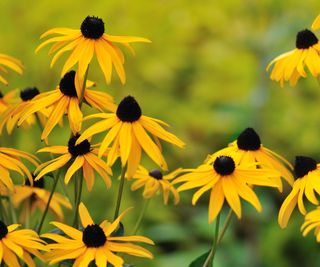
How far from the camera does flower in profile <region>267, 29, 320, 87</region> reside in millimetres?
1257

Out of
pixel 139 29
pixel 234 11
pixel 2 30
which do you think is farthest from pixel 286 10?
pixel 2 30

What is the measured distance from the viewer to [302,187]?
3.68 feet

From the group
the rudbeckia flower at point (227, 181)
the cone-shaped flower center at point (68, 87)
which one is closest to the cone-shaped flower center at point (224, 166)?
the rudbeckia flower at point (227, 181)

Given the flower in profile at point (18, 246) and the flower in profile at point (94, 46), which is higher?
the flower in profile at point (94, 46)

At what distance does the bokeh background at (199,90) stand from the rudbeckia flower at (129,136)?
1588 mm

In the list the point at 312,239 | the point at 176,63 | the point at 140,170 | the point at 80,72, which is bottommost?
the point at 312,239

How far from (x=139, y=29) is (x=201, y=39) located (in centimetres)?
68

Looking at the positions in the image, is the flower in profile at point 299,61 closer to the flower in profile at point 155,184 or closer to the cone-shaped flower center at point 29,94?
the flower in profile at point 155,184

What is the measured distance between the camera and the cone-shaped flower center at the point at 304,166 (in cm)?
114

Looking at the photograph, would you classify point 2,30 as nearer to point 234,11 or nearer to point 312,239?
point 234,11

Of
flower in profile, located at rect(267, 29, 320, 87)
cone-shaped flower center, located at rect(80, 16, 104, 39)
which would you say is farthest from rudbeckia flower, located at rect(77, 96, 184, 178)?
flower in profile, located at rect(267, 29, 320, 87)

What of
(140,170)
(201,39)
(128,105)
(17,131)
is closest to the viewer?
(128,105)

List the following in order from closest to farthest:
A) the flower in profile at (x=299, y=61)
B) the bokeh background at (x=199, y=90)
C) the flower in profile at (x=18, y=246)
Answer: the flower in profile at (x=18, y=246), the flower in profile at (x=299, y=61), the bokeh background at (x=199, y=90)

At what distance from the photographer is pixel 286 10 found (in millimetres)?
3203
